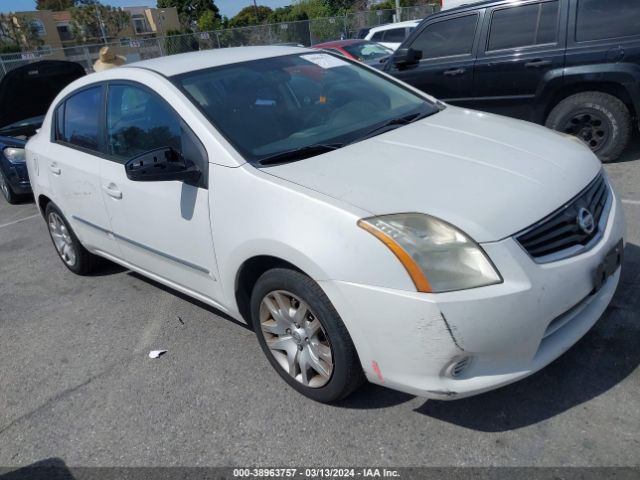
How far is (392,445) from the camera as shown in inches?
92.6

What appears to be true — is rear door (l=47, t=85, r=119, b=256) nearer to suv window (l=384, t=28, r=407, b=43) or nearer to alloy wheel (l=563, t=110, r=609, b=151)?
alloy wheel (l=563, t=110, r=609, b=151)

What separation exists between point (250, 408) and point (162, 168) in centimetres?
130

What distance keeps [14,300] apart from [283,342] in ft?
9.61

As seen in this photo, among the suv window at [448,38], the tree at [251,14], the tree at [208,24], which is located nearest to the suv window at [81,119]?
the suv window at [448,38]

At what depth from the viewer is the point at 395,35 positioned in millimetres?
14672

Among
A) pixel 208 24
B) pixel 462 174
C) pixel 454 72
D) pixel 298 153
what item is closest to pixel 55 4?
pixel 208 24

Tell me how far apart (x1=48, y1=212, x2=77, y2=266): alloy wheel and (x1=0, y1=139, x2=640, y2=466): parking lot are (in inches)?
37.4

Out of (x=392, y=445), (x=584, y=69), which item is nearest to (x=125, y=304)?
(x=392, y=445)

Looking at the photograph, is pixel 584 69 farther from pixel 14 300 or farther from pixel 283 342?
pixel 14 300

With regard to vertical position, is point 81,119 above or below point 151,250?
above

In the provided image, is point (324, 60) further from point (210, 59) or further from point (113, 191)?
point (113, 191)

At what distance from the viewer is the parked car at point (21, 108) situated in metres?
7.32

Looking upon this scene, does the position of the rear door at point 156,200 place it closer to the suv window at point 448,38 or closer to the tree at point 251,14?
the suv window at point 448,38

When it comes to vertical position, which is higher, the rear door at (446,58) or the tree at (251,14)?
the rear door at (446,58)
